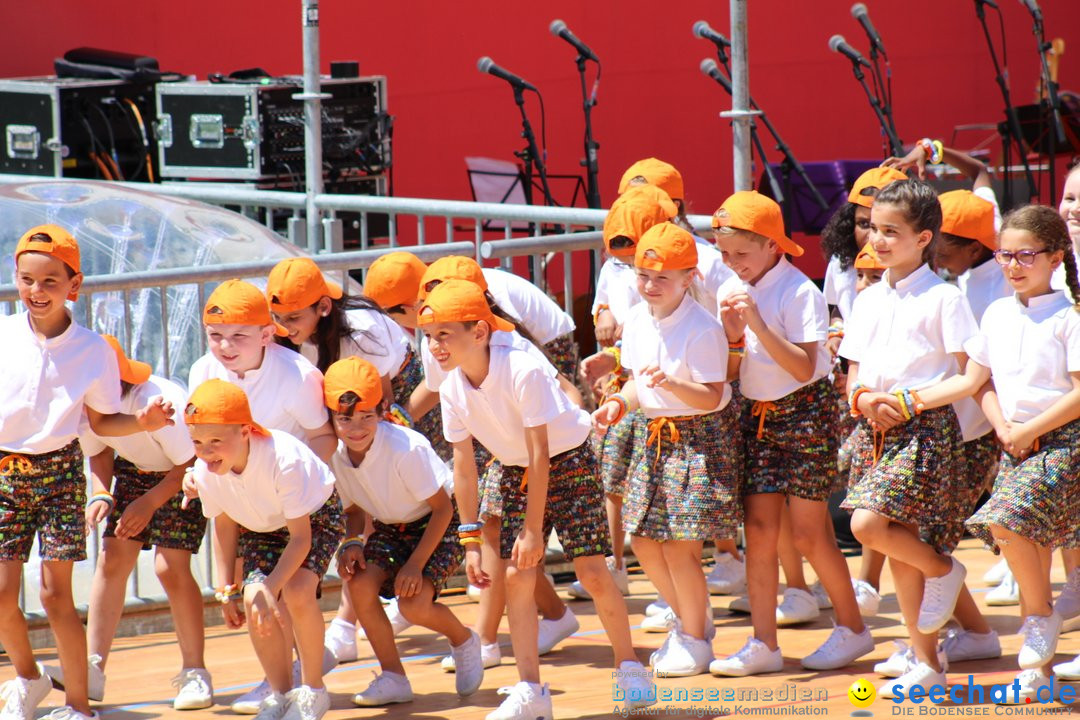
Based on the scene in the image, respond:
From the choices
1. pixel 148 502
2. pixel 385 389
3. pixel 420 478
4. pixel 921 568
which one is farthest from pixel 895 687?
pixel 148 502

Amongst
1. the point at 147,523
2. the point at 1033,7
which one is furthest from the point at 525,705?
the point at 1033,7

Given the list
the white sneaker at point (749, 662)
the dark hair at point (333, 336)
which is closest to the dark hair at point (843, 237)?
the white sneaker at point (749, 662)

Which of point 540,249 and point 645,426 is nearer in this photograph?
point 645,426

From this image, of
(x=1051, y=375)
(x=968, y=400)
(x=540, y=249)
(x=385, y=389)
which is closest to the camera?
(x=1051, y=375)

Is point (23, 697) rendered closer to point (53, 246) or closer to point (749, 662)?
point (53, 246)

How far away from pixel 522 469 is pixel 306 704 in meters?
0.94

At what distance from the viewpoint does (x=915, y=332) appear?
4461 millimetres

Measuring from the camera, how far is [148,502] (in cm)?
469

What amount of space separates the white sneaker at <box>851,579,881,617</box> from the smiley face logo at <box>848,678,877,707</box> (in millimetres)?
926

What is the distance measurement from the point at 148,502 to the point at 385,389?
3.04 feet

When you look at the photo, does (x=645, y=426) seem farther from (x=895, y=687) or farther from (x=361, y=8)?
(x=361, y=8)

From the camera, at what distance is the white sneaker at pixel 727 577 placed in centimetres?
606

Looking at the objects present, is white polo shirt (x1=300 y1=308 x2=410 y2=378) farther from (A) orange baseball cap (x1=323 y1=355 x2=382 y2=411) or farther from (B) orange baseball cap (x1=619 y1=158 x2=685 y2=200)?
(B) orange baseball cap (x1=619 y1=158 x2=685 y2=200)

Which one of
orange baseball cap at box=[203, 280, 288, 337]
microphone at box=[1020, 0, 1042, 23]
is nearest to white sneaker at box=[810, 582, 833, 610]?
orange baseball cap at box=[203, 280, 288, 337]
